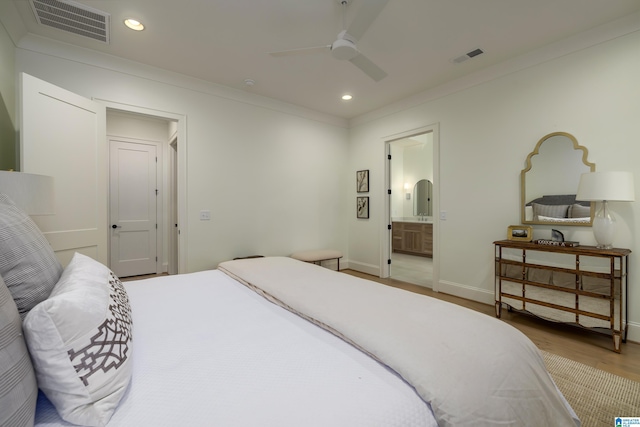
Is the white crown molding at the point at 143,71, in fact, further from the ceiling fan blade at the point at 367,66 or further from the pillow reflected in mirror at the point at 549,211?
the pillow reflected in mirror at the point at 549,211

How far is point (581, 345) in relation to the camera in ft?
7.54

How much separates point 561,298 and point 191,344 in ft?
10.0

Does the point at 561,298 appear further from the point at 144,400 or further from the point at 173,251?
the point at 173,251

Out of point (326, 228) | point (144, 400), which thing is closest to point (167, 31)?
point (144, 400)

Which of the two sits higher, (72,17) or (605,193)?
(72,17)

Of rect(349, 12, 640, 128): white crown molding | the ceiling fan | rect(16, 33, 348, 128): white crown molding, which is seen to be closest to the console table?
rect(349, 12, 640, 128): white crown molding

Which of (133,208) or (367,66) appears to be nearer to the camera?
(367,66)

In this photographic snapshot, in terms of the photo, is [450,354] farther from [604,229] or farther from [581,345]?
[604,229]

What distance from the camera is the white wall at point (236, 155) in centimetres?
285

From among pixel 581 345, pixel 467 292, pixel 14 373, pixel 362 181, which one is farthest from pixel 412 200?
pixel 14 373

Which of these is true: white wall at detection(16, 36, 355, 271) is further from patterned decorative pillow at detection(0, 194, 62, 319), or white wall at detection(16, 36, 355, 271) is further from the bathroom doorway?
patterned decorative pillow at detection(0, 194, 62, 319)

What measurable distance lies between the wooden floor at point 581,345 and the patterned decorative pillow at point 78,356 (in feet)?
9.63

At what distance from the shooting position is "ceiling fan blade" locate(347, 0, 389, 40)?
66.6 inches

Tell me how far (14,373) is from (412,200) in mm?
7351
